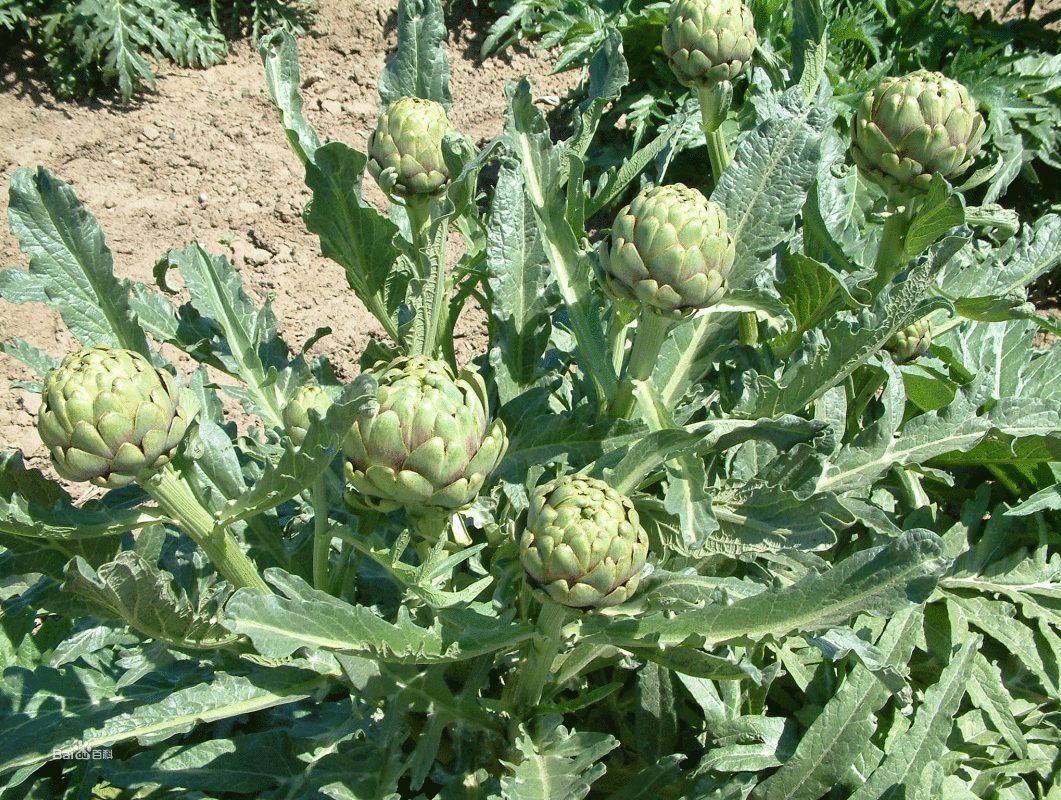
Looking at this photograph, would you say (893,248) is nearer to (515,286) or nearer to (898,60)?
(515,286)

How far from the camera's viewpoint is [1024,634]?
1.87m

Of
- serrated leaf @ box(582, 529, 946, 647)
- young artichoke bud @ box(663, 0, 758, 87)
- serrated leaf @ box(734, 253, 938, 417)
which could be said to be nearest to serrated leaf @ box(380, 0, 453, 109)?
young artichoke bud @ box(663, 0, 758, 87)

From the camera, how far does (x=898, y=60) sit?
3.80 m

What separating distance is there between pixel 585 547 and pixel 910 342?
1.01 metres

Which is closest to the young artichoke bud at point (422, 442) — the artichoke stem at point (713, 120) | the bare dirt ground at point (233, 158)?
the artichoke stem at point (713, 120)

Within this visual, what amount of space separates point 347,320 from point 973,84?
262 cm

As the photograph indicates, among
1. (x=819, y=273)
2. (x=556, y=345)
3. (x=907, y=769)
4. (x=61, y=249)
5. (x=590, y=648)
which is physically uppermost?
(x=61, y=249)

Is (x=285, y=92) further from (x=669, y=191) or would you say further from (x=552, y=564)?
(x=552, y=564)

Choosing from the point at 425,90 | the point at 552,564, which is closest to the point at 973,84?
the point at 425,90

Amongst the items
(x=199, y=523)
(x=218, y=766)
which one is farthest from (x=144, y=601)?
(x=218, y=766)

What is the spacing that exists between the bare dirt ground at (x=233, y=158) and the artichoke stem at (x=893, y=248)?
189cm

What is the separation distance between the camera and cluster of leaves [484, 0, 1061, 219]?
3.57 meters

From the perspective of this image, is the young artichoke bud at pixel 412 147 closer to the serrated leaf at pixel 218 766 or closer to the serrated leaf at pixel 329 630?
the serrated leaf at pixel 329 630

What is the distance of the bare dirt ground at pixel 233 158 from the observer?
338 centimetres
